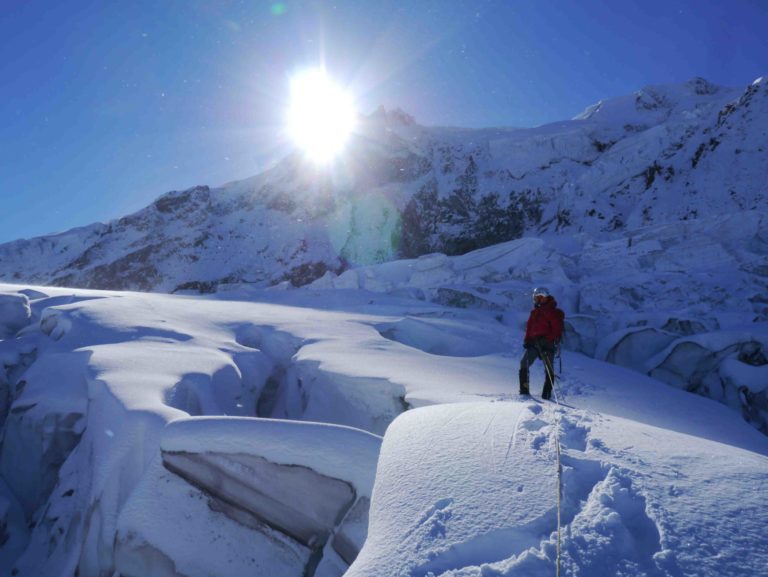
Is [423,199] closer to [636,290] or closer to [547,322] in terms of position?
[636,290]

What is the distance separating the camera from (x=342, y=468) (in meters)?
3.16

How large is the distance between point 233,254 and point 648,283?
4381 centimetres

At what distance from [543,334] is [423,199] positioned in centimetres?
4328

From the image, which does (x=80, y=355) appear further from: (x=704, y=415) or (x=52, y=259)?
(x=52, y=259)

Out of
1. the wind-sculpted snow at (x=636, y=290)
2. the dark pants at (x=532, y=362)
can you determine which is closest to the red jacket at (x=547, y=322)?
the dark pants at (x=532, y=362)

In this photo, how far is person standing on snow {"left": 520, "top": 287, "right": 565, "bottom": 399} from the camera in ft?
19.5

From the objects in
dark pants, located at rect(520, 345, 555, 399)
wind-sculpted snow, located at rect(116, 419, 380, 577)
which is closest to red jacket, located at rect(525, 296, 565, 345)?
dark pants, located at rect(520, 345, 555, 399)

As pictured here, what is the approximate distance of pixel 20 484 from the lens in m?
5.16

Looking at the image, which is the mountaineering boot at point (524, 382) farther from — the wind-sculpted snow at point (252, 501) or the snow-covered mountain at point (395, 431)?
the wind-sculpted snow at point (252, 501)

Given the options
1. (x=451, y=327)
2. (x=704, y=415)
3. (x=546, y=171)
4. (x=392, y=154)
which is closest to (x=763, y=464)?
(x=704, y=415)

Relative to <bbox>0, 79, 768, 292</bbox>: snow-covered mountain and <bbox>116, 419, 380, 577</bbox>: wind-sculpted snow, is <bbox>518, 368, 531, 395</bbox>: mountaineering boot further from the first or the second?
<bbox>0, 79, 768, 292</bbox>: snow-covered mountain

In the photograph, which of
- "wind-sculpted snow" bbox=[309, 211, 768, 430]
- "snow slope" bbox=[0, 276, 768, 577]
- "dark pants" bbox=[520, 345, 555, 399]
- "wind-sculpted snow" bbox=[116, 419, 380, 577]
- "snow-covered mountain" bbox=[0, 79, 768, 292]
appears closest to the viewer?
"snow slope" bbox=[0, 276, 768, 577]

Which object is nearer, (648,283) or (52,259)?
(648,283)

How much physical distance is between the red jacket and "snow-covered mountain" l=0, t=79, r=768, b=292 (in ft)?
97.4
